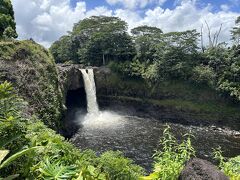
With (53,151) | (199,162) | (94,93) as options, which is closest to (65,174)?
(53,151)

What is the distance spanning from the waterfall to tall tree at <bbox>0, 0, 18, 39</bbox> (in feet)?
40.2

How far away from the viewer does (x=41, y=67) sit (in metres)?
27.0

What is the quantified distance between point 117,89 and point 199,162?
43759 mm

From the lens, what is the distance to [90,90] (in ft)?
155

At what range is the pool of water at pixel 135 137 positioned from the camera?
2850 cm

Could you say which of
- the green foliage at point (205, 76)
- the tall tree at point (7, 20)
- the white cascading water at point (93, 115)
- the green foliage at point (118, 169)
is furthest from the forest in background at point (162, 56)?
the green foliage at point (118, 169)

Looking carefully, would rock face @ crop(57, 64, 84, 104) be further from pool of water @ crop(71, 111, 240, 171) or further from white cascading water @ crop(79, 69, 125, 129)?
pool of water @ crop(71, 111, 240, 171)

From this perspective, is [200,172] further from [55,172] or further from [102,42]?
[102,42]

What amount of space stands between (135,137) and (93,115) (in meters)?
12.3

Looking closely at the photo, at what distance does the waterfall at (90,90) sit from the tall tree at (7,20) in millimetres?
12245

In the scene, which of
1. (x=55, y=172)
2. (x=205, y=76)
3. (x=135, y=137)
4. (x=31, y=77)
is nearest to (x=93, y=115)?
(x=135, y=137)

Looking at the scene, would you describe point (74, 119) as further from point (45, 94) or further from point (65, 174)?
point (65, 174)

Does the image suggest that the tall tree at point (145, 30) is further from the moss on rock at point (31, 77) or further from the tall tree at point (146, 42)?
the moss on rock at point (31, 77)

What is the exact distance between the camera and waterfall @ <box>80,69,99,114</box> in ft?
149
